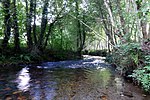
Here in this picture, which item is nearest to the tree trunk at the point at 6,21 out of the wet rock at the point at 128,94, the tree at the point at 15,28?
the tree at the point at 15,28

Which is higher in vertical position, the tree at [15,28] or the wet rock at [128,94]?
the tree at [15,28]

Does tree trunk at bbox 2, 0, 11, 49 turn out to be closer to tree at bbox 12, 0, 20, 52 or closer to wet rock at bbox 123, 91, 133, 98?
tree at bbox 12, 0, 20, 52

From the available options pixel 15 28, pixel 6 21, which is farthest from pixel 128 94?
pixel 15 28

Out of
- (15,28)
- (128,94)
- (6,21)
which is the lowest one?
(128,94)

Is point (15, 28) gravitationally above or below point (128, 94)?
above

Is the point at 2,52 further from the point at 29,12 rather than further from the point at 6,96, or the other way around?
the point at 6,96

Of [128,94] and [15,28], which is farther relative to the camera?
[15,28]

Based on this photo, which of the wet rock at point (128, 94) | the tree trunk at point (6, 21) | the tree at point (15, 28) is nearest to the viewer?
the wet rock at point (128, 94)

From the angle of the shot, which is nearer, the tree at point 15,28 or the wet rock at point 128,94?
the wet rock at point 128,94

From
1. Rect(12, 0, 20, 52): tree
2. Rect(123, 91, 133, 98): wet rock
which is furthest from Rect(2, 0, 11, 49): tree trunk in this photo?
Rect(123, 91, 133, 98): wet rock

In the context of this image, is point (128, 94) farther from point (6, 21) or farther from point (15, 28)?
point (15, 28)

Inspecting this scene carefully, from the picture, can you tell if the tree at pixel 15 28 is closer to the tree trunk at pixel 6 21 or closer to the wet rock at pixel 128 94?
the tree trunk at pixel 6 21

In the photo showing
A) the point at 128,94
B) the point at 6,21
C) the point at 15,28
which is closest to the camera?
the point at 128,94

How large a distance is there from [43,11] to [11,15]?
3.38 metres
